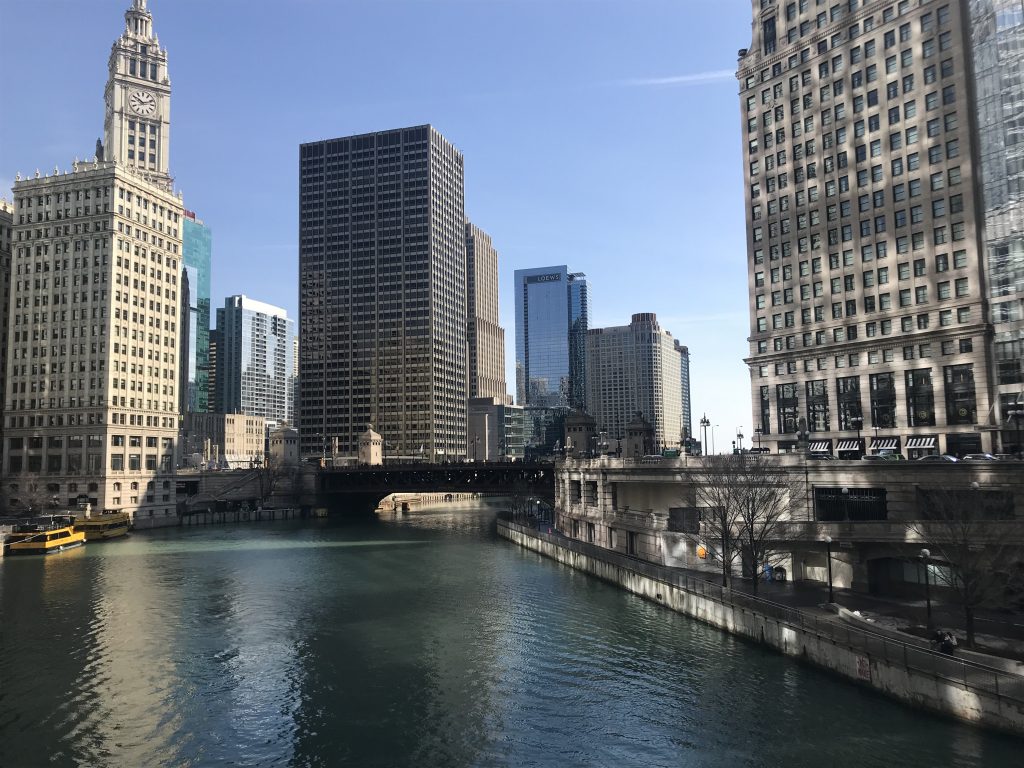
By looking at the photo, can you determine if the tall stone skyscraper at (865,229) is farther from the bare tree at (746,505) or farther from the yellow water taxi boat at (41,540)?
the yellow water taxi boat at (41,540)

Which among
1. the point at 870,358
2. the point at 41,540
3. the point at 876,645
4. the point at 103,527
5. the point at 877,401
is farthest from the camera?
the point at 103,527

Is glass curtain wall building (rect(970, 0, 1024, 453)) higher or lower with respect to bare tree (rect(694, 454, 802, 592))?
higher

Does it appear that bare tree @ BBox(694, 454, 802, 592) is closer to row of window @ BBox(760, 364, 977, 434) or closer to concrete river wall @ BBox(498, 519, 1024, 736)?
concrete river wall @ BBox(498, 519, 1024, 736)

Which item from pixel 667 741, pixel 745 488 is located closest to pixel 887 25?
pixel 745 488

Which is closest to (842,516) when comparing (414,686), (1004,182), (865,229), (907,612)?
(907,612)

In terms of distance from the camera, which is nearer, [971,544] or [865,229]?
[971,544]

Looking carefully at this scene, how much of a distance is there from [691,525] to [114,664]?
45.7 meters

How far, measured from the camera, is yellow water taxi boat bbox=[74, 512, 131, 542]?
10938 cm

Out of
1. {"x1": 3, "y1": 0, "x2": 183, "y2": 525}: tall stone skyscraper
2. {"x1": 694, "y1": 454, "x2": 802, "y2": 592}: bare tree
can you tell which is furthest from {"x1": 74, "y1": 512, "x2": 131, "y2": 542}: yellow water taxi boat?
{"x1": 694, "y1": 454, "x2": 802, "y2": 592}: bare tree

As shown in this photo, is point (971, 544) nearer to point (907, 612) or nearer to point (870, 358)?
point (907, 612)

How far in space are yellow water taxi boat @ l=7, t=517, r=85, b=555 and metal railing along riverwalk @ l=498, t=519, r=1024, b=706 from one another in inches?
3091

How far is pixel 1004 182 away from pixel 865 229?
1707 centimetres

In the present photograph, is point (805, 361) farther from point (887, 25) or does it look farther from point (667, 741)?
point (667, 741)

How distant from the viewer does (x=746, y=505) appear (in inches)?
2200
